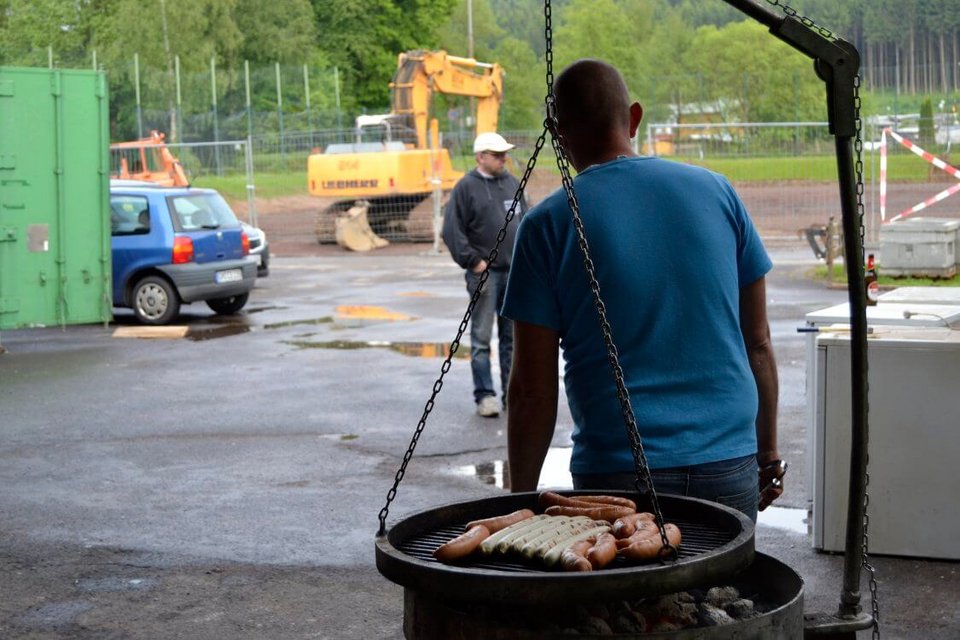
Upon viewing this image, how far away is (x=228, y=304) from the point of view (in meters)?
19.3

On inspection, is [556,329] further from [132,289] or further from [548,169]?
[548,169]

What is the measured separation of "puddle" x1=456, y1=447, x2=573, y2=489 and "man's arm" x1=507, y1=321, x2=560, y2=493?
15.5 ft

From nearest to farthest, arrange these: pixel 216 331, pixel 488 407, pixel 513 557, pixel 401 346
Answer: pixel 513 557
pixel 488 407
pixel 401 346
pixel 216 331

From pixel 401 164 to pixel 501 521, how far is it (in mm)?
27909

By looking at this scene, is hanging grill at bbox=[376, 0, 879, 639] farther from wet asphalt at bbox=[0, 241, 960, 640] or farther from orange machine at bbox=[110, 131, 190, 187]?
orange machine at bbox=[110, 131, 190, 187]

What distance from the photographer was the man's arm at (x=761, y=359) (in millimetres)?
3881

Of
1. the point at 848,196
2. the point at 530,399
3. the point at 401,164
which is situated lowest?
the point at 530,399

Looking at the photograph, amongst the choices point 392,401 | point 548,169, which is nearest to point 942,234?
point 392,401

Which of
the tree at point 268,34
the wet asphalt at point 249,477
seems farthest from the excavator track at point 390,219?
the tree at point 268,34

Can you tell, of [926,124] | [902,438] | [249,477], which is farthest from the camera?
[926,124]

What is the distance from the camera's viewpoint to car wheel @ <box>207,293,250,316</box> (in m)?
19.3

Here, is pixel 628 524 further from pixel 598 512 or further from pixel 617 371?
pixel 617 371

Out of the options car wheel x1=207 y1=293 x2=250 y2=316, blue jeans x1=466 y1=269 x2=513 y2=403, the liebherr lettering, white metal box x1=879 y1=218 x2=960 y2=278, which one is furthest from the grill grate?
the liebherr lettering

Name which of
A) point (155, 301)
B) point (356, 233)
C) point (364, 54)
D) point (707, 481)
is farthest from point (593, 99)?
point (364, 54)
